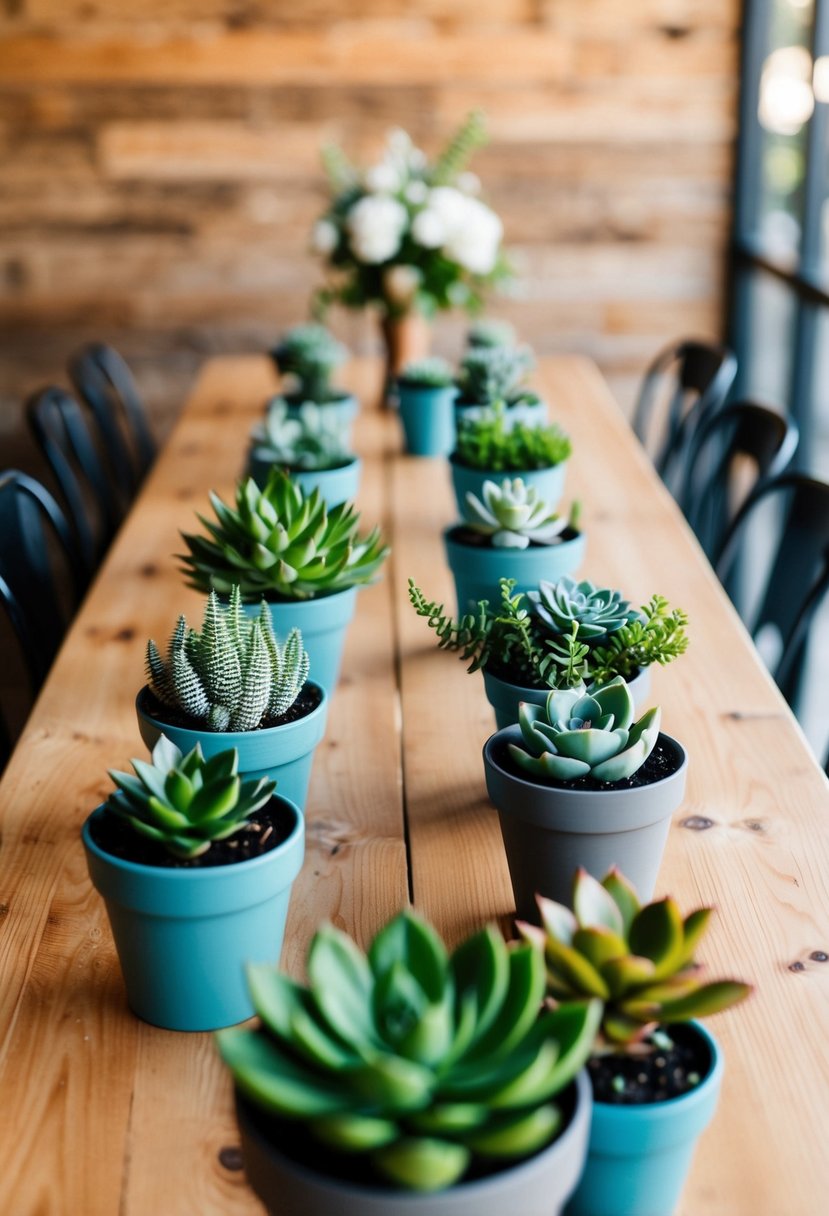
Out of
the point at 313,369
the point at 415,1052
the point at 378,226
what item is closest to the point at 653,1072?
the point at 415,1052

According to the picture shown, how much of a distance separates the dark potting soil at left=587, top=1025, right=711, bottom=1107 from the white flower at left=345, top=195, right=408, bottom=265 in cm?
211

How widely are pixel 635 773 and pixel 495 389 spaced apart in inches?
47.8

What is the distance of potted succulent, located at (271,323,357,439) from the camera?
7.73 feet

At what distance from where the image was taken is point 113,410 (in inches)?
130

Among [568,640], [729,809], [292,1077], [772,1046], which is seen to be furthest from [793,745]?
[292,1077]

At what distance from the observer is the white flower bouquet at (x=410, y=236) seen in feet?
8.50

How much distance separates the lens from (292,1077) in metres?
0.61

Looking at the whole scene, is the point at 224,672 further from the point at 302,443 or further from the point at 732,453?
the point at 732,453

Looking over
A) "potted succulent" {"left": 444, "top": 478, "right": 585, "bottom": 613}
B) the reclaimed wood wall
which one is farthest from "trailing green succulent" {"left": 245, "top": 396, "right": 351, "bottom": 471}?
the reclaimed wood wall

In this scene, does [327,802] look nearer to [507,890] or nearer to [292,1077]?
[507,890]

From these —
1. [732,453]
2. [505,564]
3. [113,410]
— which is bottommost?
[113,410]

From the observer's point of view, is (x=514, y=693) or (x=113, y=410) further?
(x=113, y=410)

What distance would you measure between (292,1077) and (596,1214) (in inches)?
8.5

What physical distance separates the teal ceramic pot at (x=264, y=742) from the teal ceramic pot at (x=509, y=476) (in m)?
0.65
